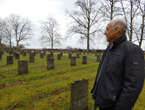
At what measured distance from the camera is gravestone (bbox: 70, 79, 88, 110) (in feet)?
10.7

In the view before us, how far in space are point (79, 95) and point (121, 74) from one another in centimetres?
210

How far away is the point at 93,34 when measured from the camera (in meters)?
30.6

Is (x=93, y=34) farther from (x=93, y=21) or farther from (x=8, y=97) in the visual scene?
(x=8, y=97)

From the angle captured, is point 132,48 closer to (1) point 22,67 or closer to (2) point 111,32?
(2) point 111,32

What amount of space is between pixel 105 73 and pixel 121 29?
69 centimetres

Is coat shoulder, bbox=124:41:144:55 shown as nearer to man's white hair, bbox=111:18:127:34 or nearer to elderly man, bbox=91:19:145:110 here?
elderly man, bbox=91:19:145:110

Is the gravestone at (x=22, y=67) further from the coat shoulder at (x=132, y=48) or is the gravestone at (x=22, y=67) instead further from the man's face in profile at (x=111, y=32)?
the coat shoulder at (x=132, y=48)

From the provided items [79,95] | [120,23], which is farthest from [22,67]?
[120,23]

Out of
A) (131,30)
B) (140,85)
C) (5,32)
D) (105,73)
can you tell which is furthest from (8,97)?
(5,32)

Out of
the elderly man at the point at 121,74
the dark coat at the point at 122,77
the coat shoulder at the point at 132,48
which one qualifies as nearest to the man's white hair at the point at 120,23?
the elderly man at the point at 121,74

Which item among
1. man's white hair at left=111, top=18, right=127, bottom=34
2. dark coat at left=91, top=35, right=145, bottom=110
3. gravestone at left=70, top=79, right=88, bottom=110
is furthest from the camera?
gravestone at left=70, top=79, right=88, bottom=110

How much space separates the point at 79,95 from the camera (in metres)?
3.42

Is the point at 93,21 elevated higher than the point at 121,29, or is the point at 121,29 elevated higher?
the point at 93,21

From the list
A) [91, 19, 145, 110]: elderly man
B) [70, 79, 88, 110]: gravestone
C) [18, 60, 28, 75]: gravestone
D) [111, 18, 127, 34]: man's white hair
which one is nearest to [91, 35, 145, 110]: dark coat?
[91, 19, 145, 110]: elderly man
